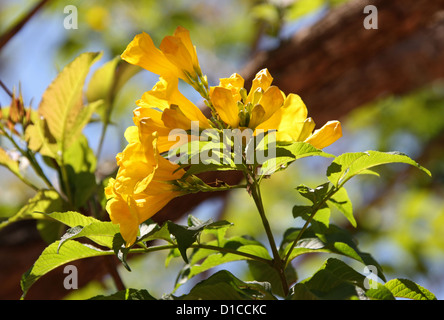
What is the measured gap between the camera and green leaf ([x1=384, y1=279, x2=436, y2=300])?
89 centimetres

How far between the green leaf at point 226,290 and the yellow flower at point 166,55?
0.46 metres

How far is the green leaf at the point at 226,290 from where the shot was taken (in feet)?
2.71

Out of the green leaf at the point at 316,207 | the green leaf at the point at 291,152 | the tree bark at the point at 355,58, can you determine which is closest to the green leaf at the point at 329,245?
the green leaf at the point at 316,207

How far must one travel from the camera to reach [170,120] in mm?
912

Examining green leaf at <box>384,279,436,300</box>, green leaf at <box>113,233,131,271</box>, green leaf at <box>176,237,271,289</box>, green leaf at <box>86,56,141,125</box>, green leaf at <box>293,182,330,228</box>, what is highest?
green leaf at <box>86,56,141,125</box>

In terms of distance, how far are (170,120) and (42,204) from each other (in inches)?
25.9

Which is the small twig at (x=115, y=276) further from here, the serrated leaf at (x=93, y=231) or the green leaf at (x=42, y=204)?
the serrated leaf at (x=93, y=231)

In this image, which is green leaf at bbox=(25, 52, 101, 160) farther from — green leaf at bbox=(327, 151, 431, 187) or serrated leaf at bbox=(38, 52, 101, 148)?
green leaf at bbox=(327, 151, 431, 187)

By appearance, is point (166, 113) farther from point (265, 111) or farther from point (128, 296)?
point (128, 296)

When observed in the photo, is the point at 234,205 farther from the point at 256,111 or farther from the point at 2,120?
the point at 256,111

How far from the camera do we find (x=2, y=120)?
1492 mm

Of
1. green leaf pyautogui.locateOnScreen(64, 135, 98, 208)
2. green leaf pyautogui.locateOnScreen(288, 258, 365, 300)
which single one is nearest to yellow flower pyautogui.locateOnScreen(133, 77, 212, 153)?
green leaf pyautogui.locateOnScreen(288, 258, 365, 300)

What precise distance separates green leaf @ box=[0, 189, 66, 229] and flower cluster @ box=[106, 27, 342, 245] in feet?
1.58
